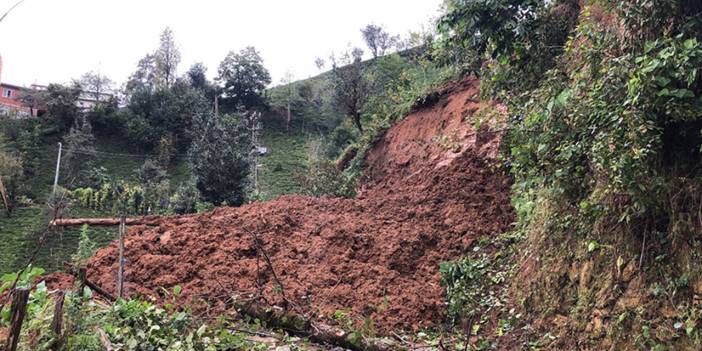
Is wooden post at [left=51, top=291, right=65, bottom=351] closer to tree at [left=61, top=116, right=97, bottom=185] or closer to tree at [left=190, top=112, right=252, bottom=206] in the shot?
tree at [left=190, top=112, right=252, bottom=206]

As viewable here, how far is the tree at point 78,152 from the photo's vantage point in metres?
21.9

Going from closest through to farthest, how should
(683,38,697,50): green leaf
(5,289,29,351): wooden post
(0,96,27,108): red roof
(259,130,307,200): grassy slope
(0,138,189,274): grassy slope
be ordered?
(5,289,29,351): wooden post
(683,38,697,50): green leaf
(0,138,189,274): grassy slope
(259,130,307,200): grassy slope
(0,96,27,108): red roof

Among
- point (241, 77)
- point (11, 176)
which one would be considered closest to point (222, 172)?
point (11, 176)

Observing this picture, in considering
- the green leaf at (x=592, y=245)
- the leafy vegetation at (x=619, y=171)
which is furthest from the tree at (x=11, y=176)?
the green leaf at (x=592, y=245)

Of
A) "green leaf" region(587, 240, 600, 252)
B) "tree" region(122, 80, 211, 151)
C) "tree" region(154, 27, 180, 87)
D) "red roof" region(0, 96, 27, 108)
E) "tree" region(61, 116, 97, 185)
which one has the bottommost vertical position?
"green leaf" region(587, 240, 600, 252)

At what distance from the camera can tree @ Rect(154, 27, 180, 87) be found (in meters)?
32.1

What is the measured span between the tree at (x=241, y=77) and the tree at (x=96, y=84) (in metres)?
7.28

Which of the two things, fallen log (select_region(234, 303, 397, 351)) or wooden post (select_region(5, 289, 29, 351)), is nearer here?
wooden post (select_region(5, 289, 29, 351))

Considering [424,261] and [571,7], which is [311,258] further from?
[571,7]

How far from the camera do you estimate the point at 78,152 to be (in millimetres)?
22828

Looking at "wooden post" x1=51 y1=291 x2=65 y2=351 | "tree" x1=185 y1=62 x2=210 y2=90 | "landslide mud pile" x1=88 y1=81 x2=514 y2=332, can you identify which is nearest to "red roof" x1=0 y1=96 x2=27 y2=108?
"tree" x1=185 y1=62 x2=210 y2=90

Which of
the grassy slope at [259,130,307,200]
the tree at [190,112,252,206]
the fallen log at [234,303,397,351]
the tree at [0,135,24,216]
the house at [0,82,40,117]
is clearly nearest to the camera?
the fallen log at [234,303,397,351]

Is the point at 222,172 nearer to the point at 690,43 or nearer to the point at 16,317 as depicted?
the point at 16,317

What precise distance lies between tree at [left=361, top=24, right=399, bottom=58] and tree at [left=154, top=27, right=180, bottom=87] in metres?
13.3
